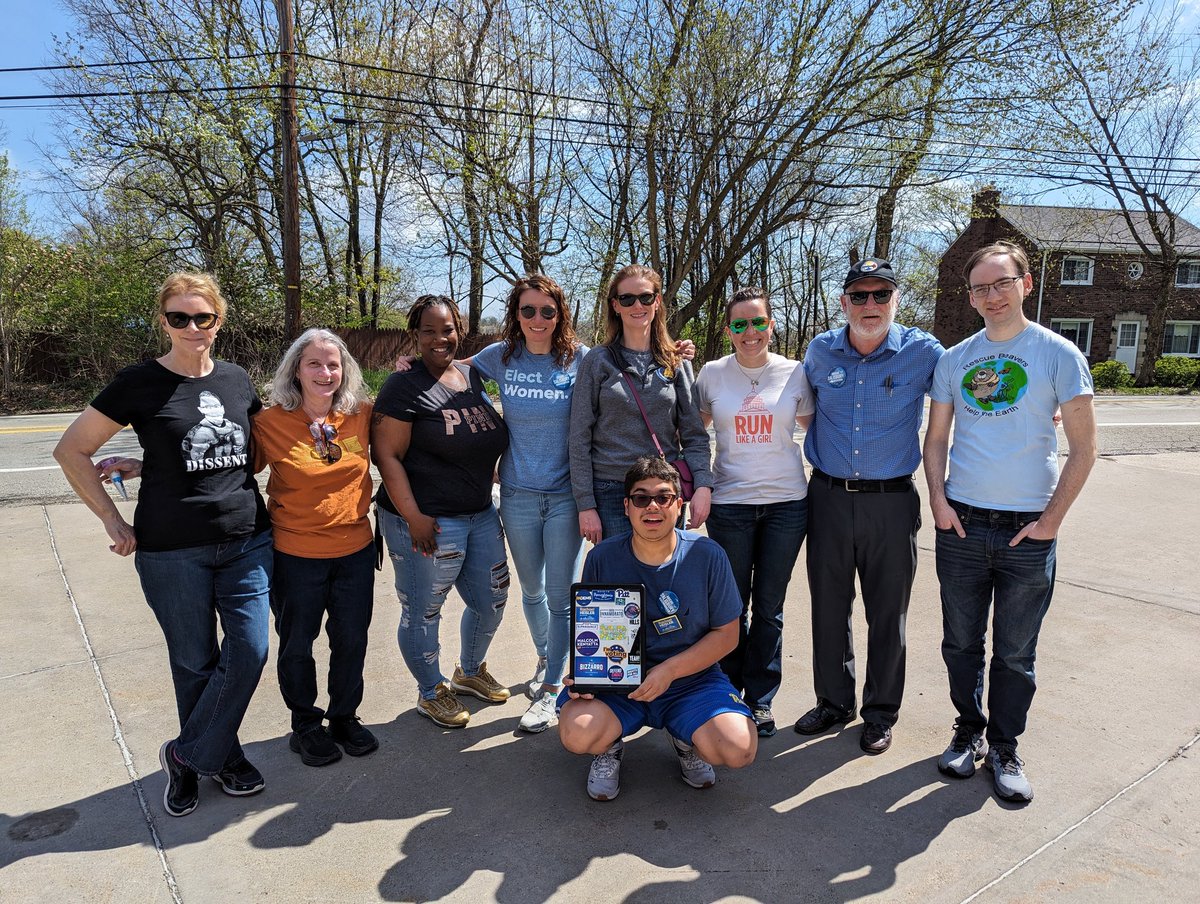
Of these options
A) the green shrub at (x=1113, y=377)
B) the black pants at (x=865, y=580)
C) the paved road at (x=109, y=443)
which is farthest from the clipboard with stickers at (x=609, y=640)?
the green shrub at (x=1113, y=377)

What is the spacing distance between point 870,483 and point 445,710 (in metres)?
2.09

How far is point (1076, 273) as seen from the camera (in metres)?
32.0

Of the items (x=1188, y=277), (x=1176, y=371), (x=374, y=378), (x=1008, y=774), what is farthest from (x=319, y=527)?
(x=1188, y=277)

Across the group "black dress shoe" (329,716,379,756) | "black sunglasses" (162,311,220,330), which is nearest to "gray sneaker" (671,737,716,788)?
"black dress shoe" (329,716,379,756)

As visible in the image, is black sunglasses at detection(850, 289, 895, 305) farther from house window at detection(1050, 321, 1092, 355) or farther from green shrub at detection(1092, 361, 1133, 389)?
house window at detection(1050, 321, 1092, 355)

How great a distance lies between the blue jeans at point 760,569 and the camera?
330cm

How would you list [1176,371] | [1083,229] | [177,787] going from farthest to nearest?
1. [1083,229]
2. [1176,371]
3. [177,787]

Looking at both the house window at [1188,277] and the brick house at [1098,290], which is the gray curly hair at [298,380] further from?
the house window at [1188,277]

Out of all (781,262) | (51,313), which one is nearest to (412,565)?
(51,313)

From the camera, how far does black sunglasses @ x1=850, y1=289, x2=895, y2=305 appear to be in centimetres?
307

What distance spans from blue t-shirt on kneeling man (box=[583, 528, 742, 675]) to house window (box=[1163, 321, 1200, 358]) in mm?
39079

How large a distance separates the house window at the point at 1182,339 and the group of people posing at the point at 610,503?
3844cm

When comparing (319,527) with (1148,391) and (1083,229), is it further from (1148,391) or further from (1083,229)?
(1083,229)

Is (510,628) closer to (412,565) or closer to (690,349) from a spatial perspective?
(412,565)
